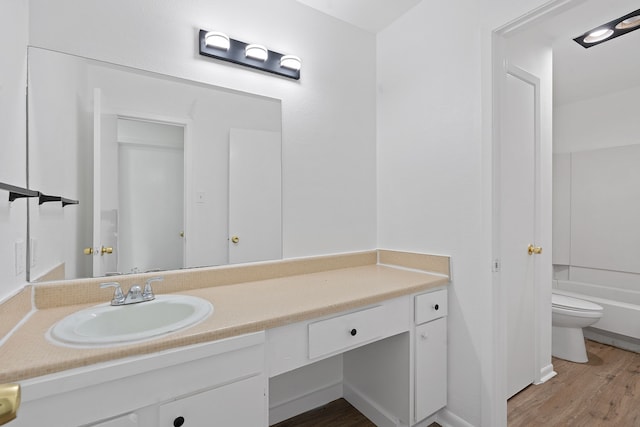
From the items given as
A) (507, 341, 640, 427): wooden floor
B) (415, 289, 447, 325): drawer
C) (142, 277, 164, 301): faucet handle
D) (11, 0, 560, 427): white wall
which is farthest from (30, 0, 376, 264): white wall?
(507, 341, 640, 427): wooden floor

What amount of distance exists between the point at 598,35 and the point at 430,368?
2.41 meters

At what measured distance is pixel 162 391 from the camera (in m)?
0.87

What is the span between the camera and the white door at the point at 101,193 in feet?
4.29

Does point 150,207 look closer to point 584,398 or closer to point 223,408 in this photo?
point 223,408

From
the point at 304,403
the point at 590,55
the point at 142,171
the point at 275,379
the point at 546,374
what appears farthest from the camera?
the point at 590,55

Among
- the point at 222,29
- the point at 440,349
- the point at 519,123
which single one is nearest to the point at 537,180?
the point at 519,123

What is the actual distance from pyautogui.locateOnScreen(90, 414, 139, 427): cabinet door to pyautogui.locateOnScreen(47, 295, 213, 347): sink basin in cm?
19

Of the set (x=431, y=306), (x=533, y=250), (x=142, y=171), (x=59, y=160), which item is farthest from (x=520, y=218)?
(x=59, y=160)

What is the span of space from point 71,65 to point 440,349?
2.19 metres

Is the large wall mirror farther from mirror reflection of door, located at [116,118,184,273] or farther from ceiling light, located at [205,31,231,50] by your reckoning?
ceiling light, located at [205,31,231,50]

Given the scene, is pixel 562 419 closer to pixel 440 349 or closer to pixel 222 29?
pixel 440 349

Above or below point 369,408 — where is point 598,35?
above

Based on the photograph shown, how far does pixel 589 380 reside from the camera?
6.98 feet

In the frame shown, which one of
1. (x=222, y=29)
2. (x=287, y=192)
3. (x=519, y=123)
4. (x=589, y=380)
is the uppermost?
(x=222, y=29)
